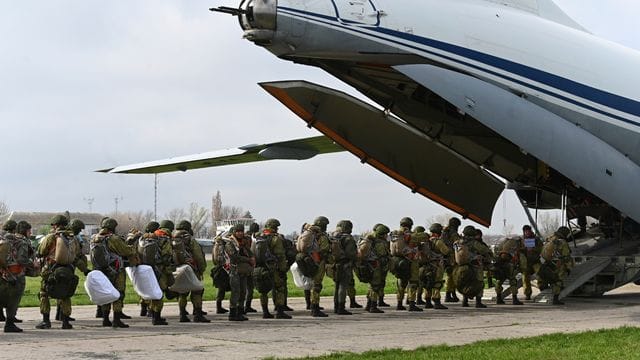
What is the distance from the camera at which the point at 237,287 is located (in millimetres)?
11969

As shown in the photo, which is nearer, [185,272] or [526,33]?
[185,272]

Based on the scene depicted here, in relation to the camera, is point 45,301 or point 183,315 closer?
point 45,301

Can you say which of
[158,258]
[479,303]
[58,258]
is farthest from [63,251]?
[479,303]

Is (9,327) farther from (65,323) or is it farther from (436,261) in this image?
(436,261)

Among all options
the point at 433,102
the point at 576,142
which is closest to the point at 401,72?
the point at 433,102

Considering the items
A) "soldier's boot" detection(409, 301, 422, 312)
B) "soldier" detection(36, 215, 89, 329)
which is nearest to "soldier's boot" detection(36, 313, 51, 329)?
"soldier" detection(36, 215, 89, 329)

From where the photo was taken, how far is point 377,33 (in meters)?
11.6

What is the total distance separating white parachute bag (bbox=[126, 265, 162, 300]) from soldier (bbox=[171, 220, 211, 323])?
21.5 inches

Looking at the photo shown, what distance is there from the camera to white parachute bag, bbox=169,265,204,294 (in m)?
11.6

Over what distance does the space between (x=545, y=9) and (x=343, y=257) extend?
5296 millimetres

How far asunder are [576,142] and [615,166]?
31.1 inches

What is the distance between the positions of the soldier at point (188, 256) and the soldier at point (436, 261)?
152 inches

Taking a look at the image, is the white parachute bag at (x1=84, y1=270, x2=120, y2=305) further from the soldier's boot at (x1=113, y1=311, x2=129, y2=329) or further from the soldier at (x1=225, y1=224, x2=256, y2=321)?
the soldier at (x1=225, y1=224, x2=256, y2=321)

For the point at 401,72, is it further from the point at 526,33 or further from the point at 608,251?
the point at 608,251
